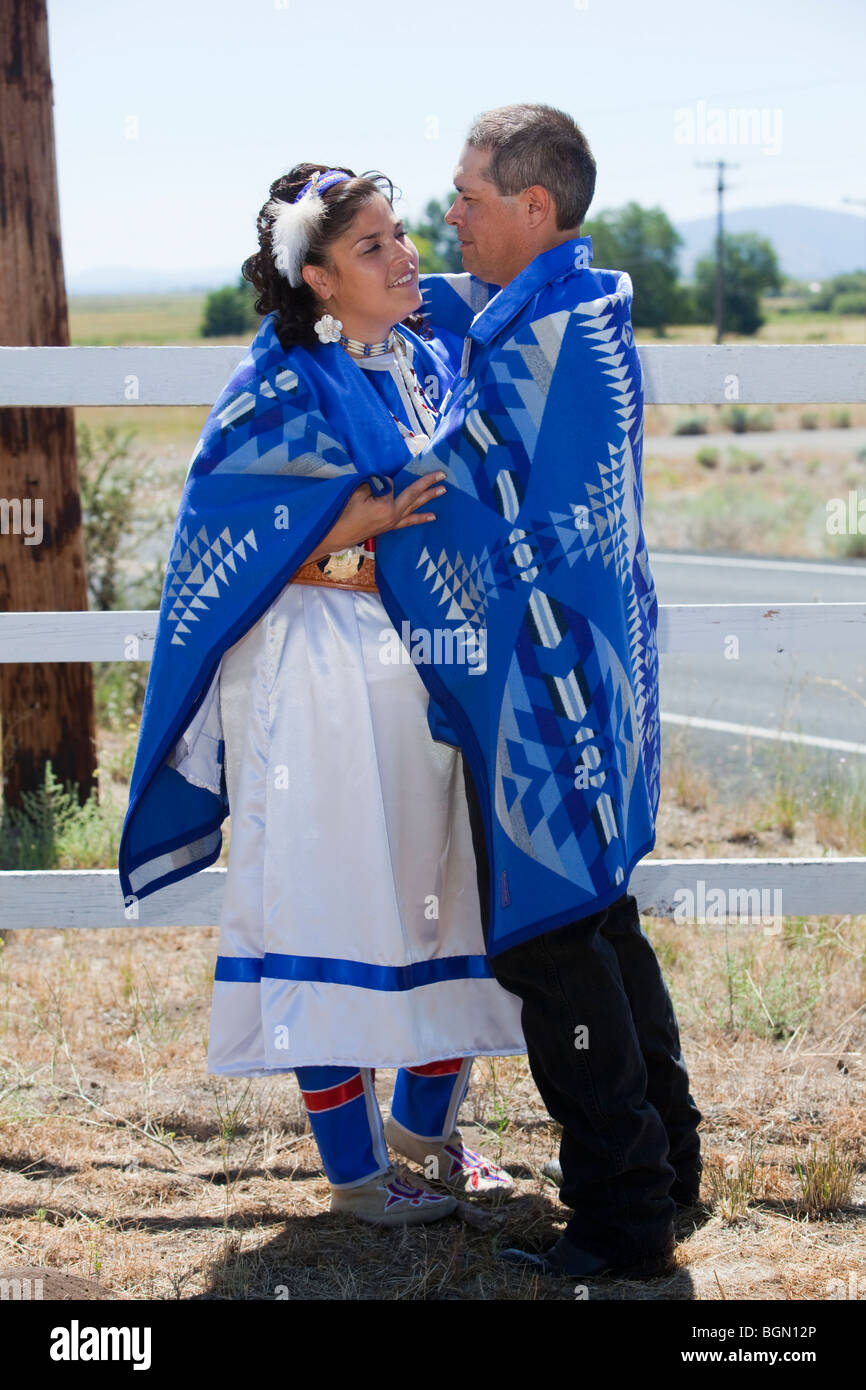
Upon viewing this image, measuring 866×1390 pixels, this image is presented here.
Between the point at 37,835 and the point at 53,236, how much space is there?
6.82ft

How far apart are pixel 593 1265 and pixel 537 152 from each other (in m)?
2.06

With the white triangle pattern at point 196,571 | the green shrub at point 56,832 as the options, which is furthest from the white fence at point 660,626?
the green shrub at point 56,832

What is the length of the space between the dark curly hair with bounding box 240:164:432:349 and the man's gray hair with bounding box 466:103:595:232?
23 centimetres

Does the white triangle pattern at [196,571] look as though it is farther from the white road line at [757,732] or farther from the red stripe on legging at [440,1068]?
the white road line at [757,732]

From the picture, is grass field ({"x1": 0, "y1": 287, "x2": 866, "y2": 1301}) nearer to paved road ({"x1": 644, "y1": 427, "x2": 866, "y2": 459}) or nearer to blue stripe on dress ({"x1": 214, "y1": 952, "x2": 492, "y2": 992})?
blue stripe on dress ({"x1": 214, "y1": 952, "x2": 492, "y2": 992})

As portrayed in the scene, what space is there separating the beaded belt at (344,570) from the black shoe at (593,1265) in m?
1.34

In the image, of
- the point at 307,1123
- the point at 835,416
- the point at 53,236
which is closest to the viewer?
the point at 307,1123

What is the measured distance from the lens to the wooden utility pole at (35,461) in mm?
4566

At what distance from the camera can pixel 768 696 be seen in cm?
871

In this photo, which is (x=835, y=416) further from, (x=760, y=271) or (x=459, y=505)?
(x=760, y=271)

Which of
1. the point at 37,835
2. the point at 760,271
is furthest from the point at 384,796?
the point at 760,271

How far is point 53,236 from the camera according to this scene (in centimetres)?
473

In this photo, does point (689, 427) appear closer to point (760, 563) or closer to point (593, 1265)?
point (760, 563)
